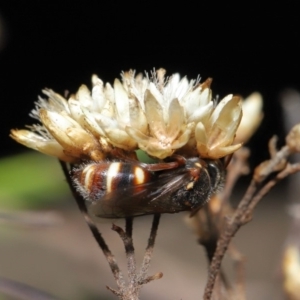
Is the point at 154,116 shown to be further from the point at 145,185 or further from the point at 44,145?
the point at 44,145

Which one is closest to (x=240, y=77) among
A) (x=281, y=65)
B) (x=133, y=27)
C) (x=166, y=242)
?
(x=281, y=65)

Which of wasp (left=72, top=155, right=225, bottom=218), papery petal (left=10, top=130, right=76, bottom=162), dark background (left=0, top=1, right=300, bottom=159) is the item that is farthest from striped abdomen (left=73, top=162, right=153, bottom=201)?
dark background (left=0, top=1, right=300, bottom=159)

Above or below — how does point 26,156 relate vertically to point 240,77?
below

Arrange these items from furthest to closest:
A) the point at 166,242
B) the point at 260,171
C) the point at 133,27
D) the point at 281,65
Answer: the point at 281,65 → the point at 133,27 → the point at 166,242 → the point at 260,171

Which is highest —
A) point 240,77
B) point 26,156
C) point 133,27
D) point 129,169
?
point 133,27

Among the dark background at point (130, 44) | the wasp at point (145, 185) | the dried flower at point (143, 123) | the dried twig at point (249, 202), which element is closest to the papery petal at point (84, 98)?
the dried flower at point (143, 123)

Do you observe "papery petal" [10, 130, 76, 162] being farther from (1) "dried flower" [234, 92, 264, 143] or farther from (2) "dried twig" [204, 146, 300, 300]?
(1) "dried flower" [234, 92, 264, 143]

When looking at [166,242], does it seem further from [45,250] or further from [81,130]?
[81,130]
